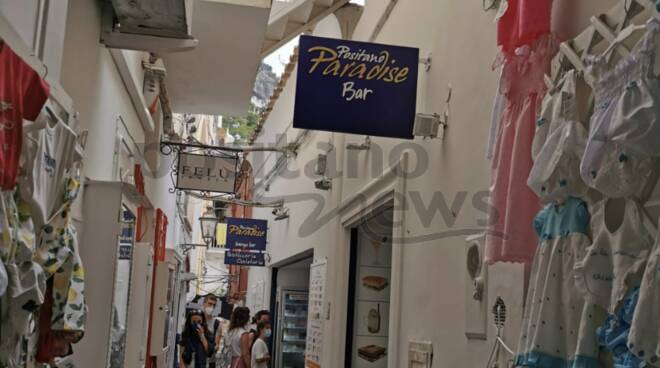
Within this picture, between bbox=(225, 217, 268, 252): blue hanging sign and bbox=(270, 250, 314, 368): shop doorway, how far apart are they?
951 mm

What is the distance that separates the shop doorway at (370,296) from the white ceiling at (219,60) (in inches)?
83.9

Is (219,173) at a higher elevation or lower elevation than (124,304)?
higher

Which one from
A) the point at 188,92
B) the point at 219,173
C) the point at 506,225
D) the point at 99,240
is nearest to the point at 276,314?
the point at 219,173

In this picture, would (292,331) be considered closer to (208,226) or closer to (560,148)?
(208,226)

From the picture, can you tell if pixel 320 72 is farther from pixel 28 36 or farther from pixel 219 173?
pixel 219 173

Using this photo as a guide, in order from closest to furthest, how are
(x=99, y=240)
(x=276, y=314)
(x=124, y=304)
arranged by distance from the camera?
(x=99, y=240) → (x=124, y=304) → (x=276, y=314)

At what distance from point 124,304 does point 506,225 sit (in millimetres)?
3487

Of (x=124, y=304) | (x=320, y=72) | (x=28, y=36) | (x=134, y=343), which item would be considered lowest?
(x=134, y=343)

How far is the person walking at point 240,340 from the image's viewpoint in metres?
10.4

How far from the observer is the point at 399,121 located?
4.34 metres

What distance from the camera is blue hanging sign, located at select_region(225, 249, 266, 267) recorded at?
1359 centimetres

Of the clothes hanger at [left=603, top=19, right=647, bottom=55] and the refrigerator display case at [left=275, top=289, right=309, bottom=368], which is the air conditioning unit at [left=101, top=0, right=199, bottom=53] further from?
the refrigerator display case at [left=275, top=289, right=309, bottom=368]

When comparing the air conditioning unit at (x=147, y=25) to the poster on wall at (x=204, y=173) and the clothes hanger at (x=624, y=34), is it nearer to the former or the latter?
the clothes hanger at (x=624, y=34)

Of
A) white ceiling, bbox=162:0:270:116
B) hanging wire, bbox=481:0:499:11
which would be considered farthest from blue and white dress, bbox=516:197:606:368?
white ceiling, bbox=162:0:270:116
